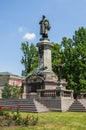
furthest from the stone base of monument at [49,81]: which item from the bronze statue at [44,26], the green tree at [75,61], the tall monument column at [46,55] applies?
the green tree at [75,61]

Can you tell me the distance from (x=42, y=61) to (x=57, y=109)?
26.2 feet

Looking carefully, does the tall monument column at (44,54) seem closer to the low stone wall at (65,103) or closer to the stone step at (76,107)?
the low stone wall at (65,103)

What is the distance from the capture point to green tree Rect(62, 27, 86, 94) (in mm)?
44334

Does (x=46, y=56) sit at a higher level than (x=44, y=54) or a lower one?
lower

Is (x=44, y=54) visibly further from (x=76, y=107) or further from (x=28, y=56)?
(x=28, y=56)

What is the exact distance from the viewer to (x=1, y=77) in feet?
292

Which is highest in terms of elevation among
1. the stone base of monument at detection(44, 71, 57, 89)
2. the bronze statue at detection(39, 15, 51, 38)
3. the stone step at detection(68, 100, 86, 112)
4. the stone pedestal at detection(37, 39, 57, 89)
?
the bronze statue at detection(39, 15, 51, 38)

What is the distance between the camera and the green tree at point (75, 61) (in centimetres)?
4433

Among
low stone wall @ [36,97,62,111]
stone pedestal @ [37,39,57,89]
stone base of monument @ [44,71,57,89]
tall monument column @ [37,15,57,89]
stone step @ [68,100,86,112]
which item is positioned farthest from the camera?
stone pedestal @ [37,39,57,89]

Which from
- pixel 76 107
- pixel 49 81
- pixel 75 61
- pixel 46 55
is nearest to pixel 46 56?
pixel 46 55

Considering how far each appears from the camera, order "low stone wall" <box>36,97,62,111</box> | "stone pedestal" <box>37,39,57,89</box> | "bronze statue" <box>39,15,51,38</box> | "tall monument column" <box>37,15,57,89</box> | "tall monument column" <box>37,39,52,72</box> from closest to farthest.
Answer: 1. "low stone wall" <box>36,97,62,111</box>
2. "tall monument column" <box>37,15,57,89</box>
3. "stone pedestal" <box>37,39,57,89</box>
4. "tall monument column" <box>37,39,52,72</box>
5. "bronze statue" <box>39,15,51,38</box>

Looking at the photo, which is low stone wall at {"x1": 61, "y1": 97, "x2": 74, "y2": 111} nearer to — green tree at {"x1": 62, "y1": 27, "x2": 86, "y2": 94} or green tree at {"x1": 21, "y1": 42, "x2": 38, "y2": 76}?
green tree at {"x1": 62, "y1": 27, "x2": 86, "y2": 94}

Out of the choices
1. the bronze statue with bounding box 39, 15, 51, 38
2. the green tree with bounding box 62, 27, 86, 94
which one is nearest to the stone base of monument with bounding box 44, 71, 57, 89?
the bronze statue with bounding box 39, 15, 51, 38

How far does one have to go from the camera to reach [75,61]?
4591 centimetres
